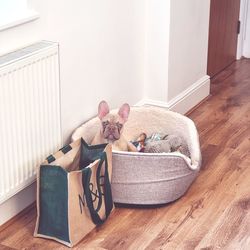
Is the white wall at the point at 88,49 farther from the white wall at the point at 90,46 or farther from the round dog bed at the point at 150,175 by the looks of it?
the round dog bed at the point at 150,175

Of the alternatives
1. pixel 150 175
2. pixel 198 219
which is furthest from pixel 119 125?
pixel 198 219

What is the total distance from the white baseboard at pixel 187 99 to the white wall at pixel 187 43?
0.9 inches

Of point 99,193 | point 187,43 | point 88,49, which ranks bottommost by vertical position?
point 99,193

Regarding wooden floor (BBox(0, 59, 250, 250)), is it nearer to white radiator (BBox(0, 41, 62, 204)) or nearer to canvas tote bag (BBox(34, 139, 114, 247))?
canvas tote bag (BBox(34, 139, 114, 247))

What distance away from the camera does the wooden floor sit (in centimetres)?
235

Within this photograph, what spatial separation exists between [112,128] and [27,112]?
42cm

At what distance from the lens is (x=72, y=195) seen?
2.26 m

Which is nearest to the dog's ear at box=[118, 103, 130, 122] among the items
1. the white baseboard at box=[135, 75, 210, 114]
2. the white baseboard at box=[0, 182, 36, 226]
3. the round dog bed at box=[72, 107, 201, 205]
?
the round dog bed at box=[72, 107, 201, 205]

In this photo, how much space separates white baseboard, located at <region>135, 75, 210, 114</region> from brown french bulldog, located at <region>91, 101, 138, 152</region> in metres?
0.72

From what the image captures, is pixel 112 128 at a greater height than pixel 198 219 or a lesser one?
greater

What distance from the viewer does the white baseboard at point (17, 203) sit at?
2447 mm

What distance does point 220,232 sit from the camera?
242 centimetres

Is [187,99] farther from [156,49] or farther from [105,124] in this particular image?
[105,124]

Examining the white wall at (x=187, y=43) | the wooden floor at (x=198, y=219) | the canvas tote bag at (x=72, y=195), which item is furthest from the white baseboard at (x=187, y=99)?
the canvas tote bag at (x=72, y=195)
